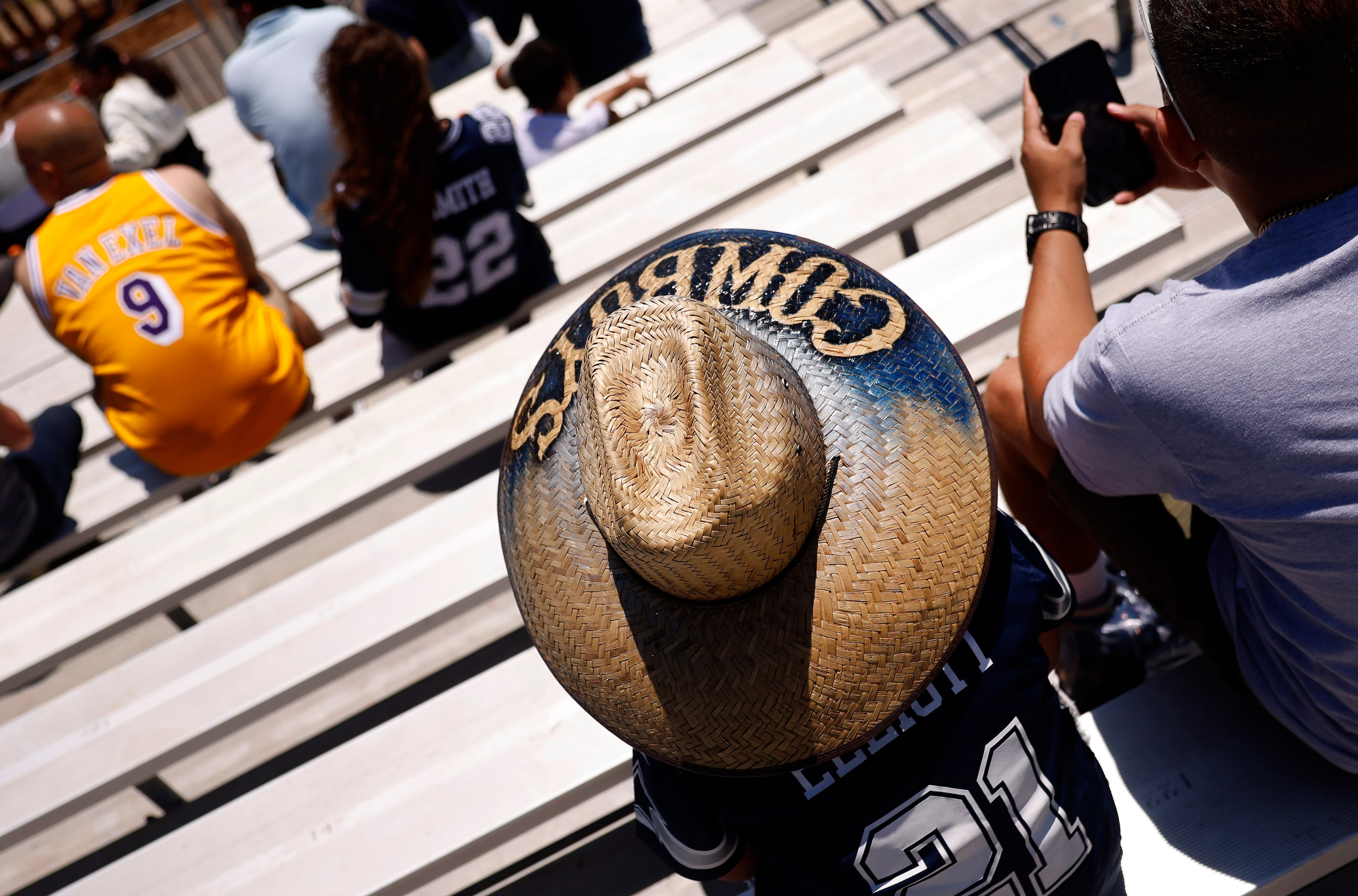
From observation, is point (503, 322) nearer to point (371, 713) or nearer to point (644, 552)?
point (371, 713)

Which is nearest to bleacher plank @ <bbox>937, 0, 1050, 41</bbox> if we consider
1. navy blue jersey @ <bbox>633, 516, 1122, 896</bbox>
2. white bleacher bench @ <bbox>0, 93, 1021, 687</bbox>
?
white bleacher bench @ <bbox>0, 93, 1021, 687</bbox>

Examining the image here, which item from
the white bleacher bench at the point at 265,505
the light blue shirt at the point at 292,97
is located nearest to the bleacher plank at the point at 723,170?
the white bleacher bench at the point at 265,505

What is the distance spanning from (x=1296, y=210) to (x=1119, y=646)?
116 centimetres

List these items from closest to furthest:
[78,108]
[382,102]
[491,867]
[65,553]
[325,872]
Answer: [325,872]
[491,867]
[382,102]
[78,108]
[65,553]

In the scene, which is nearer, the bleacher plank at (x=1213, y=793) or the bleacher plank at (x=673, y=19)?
the bleacher plank at (x=1213, y=793)

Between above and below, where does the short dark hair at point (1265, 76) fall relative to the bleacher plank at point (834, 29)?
above

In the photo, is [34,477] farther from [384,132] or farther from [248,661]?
[384,132]

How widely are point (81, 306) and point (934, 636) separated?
2865mm

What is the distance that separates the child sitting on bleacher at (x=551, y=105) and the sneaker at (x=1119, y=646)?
282 cm

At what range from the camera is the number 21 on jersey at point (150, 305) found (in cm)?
285

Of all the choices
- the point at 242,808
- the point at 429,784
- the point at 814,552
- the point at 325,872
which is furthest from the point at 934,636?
the point at 242,808

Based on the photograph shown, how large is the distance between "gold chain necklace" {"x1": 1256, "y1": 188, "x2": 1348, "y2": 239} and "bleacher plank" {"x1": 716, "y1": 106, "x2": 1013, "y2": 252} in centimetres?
147

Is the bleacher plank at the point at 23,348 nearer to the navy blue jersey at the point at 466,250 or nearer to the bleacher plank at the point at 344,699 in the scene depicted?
the navy blue jersey at the point at 466,250

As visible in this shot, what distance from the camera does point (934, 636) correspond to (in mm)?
1156
